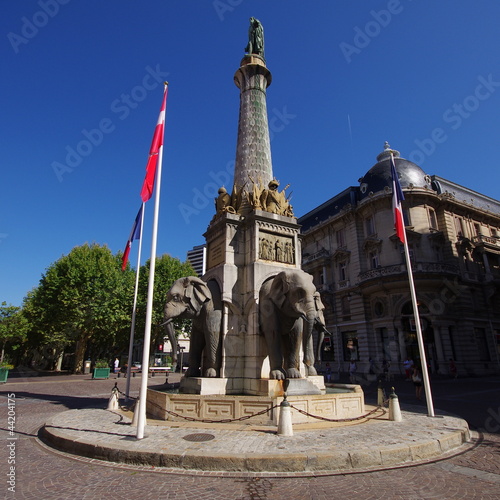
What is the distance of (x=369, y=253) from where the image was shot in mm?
37531

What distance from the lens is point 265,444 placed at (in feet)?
22.0

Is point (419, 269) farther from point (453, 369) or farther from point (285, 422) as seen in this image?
point (285, 422)

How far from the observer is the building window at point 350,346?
120 ft

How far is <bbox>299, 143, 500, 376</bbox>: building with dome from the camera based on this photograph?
1241 inches

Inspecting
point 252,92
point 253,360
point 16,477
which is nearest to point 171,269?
point 252,92

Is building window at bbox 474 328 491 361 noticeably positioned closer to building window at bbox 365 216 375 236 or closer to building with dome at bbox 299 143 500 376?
building with dome at bbox 299 143 500 376

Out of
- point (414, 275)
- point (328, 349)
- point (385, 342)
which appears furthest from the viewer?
point (328, 349)

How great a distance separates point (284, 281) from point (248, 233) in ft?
9.19

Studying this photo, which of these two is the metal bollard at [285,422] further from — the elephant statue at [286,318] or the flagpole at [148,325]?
the flagpole at [148,325]

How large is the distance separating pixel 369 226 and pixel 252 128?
27691 millimetres

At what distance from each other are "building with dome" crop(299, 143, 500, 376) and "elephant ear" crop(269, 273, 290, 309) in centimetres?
2449

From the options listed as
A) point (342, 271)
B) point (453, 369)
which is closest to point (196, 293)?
point (453, 369)

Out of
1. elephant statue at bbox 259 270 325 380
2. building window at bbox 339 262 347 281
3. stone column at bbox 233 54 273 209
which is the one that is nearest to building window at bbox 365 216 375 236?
building window at bbox 339 262 347 281
